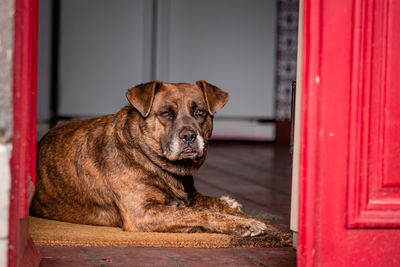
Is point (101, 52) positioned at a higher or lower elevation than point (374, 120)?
higher

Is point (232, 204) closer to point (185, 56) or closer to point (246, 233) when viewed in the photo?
point (246, 233)

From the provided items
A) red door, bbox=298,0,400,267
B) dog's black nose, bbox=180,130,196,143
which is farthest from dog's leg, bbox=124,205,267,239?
red door, bbox=298,0,400,267

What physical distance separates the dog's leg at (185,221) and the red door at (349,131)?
89 centimetres

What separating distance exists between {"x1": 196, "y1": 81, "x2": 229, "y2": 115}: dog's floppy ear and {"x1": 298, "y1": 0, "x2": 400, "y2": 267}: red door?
1.34 m

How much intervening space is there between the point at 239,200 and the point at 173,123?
1166mm

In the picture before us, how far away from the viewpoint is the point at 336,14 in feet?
7.39

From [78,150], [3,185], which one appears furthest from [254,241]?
[3,185]

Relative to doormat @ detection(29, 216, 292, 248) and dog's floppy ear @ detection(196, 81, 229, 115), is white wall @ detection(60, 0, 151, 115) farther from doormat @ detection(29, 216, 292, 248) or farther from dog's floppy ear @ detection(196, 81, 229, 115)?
doormat @ detection(29, 216, 292, 248)

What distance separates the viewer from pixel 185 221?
10.6 ft

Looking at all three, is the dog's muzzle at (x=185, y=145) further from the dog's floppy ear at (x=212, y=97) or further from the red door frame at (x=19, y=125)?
the red door frame at (x=19, y=125)

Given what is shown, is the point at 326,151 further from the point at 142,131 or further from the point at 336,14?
the point at 142,131

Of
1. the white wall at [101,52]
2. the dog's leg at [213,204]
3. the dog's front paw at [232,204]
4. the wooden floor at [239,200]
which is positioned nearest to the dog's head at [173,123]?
the dog's leg at [213,204]

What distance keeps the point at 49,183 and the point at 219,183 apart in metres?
1.90

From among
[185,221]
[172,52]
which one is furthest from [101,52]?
[185,221]
